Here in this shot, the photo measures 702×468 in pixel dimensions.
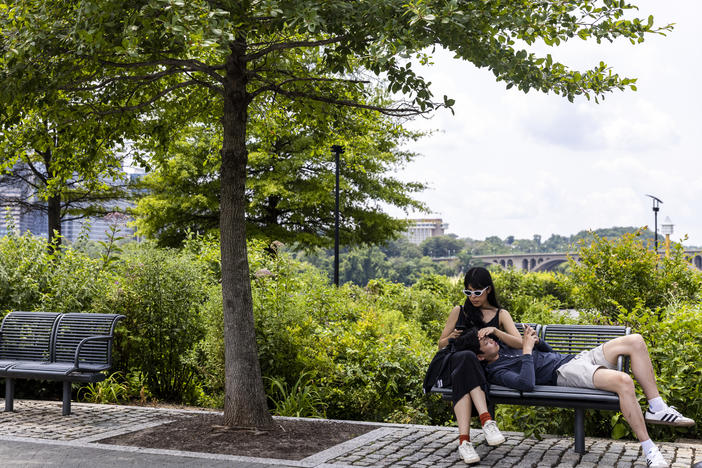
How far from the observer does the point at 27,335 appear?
8078 mm

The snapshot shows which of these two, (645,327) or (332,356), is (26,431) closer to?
(332,356)

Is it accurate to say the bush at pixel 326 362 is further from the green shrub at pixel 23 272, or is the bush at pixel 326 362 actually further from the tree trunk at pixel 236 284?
the green shrub at pixel 23 272

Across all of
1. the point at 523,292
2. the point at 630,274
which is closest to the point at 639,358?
the point at 630,274

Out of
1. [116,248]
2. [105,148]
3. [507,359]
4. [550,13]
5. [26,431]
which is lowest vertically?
[26,431]

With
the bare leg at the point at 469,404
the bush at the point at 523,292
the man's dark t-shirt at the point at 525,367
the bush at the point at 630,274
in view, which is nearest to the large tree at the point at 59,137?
the bare leg at the point at 469,404

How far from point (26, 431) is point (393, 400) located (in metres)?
3.69

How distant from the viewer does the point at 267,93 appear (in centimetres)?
838

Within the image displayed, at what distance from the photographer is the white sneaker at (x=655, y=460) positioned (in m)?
4.84

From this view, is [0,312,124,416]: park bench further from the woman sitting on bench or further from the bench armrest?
the woman sitting on bench

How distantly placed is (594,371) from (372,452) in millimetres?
1834

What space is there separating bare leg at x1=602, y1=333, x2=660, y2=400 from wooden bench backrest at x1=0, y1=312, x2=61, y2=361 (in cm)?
601

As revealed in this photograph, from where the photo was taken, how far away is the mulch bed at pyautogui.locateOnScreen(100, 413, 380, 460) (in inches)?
226

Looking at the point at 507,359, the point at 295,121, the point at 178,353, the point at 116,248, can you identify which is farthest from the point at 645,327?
the point at 116,248

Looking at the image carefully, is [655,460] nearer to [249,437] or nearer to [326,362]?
[249,437]
